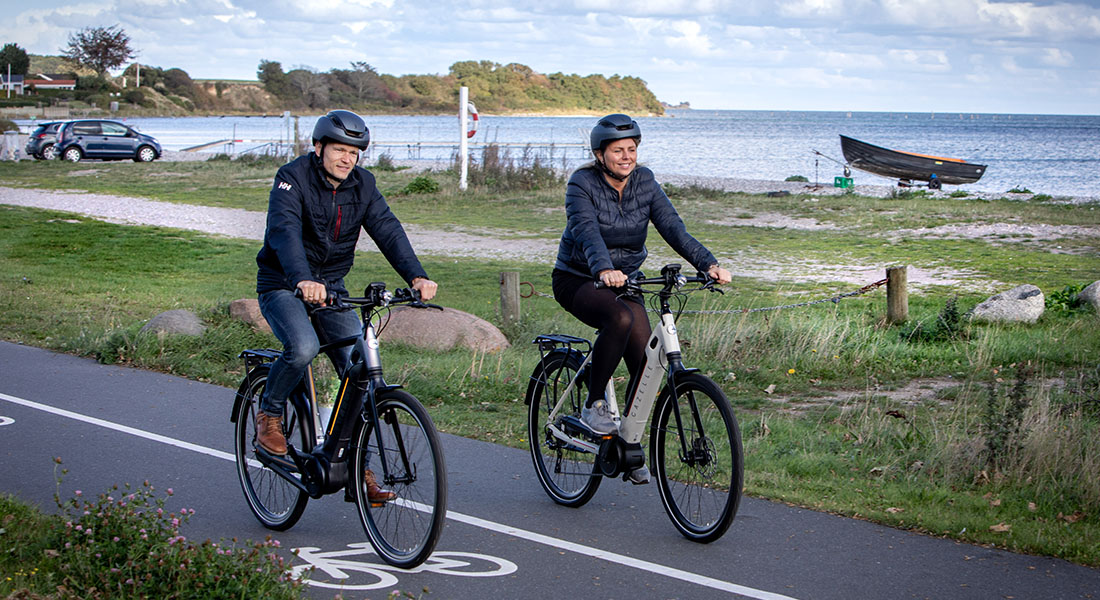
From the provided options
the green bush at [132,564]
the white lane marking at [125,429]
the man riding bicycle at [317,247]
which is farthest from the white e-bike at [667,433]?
the white lane marking at [125,429]

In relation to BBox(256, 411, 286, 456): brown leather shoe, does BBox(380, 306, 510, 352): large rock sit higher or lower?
lower

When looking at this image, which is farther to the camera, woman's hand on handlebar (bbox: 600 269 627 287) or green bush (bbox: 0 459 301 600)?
woman's hand on handlebar (bbox: 600 269 627 287)

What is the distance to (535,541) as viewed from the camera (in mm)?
5414

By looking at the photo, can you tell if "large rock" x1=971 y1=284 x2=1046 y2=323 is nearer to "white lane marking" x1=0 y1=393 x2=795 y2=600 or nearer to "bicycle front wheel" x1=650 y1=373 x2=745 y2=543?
"bicycle front wheel" x1=650 y1=373 x2=745 y2=543

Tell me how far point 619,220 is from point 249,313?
6.38 m

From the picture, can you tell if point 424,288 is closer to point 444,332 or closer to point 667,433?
point 667,433

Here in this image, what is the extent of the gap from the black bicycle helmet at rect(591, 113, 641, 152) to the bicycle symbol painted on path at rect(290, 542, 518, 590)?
2.15 m

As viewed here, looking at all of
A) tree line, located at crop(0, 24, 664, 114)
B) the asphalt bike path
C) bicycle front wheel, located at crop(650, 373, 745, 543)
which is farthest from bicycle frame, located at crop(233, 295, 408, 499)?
tree line, located at crop(0, 24, 664, 114)

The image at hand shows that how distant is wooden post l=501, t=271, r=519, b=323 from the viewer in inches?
440

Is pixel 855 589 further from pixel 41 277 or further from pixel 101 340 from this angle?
pixel 41 277

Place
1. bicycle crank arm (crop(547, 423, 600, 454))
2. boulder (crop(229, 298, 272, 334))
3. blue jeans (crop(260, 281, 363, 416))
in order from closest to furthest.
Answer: blue jeans (crop(260, 281, 363, 416))
bicycle crank arm (crop(547, 423, 600, 454))
boulder (crop(229, 298, 272, 334))

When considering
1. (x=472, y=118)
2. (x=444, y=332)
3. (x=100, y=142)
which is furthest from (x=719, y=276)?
(x=100, y=142)

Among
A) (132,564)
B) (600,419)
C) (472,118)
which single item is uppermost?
(472,118)

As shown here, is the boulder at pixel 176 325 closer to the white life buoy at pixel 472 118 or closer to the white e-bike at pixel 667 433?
the white e-bike at pixel 667 433
